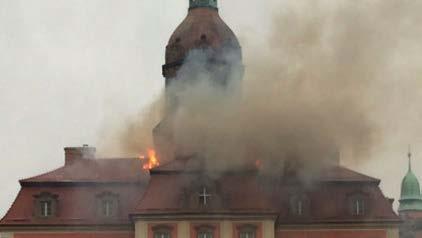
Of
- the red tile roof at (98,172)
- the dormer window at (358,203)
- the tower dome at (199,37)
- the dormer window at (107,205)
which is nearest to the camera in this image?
the dormer window at (358,203)

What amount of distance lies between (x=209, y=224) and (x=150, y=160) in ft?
30.5

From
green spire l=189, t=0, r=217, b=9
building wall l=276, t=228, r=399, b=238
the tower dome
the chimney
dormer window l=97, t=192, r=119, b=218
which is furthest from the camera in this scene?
green spire l=189, t=0, r=217, b=9

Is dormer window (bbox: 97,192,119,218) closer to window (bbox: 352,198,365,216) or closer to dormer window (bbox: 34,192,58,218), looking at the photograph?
dormer window (bbox: 34,192,58,218)

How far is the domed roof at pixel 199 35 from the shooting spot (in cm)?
9781

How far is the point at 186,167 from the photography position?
85.0m

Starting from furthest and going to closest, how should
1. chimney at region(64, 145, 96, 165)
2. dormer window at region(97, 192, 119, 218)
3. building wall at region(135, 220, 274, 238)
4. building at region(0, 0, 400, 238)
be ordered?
chimney at region(64, 145, 96, 165)
dormer window at region(97, 192, 119, 218)
building at region(0, 0, 400, 238)
building wall at region(135, 220, 274, 238)

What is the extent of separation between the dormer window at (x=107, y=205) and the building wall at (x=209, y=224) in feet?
15.5

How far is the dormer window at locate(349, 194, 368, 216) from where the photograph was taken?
88.0m

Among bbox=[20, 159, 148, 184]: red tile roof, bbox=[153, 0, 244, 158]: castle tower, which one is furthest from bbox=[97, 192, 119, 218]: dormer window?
bbox=[153, 0, 244, 158]: castle tower

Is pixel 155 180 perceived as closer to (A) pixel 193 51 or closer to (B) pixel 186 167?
(B) pixel 186 167

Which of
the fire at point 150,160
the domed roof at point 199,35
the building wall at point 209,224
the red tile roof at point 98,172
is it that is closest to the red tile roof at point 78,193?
the red tile roof at point 98,172

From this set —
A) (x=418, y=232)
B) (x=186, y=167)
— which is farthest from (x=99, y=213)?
(x=418, y=232)

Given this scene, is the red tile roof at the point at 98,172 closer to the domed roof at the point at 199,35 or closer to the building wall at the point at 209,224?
the building wall at the point at 209,224

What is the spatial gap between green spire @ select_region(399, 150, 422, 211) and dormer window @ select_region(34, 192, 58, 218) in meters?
70.2
